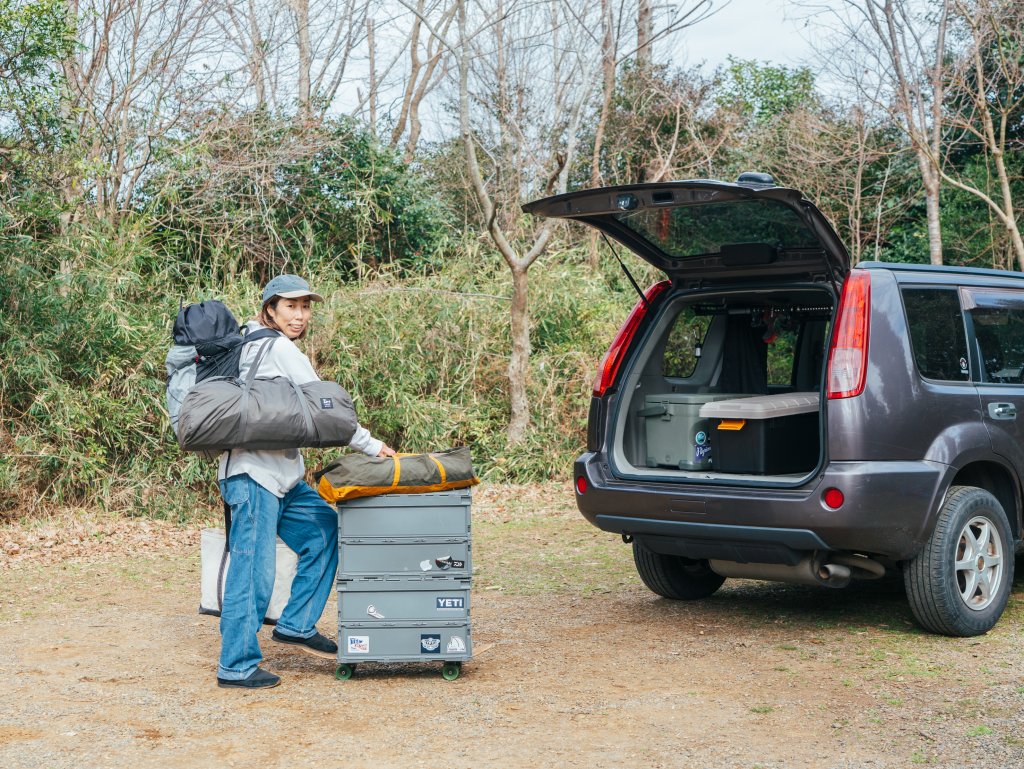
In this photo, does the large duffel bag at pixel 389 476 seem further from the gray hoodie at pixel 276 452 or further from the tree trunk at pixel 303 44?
the tree trunk at pixel 303 44

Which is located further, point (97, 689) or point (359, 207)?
point (359, 207)

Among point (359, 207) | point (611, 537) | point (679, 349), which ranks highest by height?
point (359, 207)

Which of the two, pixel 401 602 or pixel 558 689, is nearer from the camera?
pixel 558 689

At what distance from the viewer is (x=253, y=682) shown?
4746 mm

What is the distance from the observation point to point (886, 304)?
5219 mm

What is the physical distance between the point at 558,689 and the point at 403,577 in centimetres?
82

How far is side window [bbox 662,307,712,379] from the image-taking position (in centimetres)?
619

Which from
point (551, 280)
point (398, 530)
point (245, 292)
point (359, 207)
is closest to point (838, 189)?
point (551, 280)

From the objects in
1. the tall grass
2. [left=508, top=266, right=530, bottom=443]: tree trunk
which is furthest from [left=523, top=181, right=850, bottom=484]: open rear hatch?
[left=508, top=266, right=530, bottom=443]: tree trunk

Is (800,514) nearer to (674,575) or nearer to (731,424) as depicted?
(731,424)

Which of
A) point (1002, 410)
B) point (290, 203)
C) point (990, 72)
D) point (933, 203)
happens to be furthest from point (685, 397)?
point (990, 72)

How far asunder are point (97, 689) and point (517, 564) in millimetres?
3526

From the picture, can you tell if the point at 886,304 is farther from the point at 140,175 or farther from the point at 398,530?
the point at 140,175

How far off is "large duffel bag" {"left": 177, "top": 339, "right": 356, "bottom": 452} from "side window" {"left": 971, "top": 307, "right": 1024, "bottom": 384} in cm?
326
